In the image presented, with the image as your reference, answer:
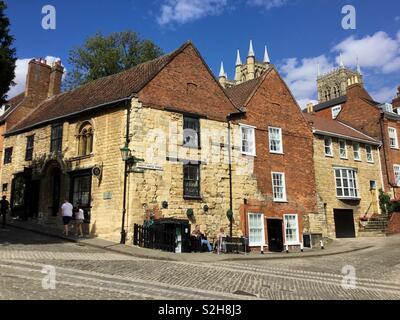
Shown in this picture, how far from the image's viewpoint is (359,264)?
57.6 ft

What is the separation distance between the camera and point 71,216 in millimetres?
19312

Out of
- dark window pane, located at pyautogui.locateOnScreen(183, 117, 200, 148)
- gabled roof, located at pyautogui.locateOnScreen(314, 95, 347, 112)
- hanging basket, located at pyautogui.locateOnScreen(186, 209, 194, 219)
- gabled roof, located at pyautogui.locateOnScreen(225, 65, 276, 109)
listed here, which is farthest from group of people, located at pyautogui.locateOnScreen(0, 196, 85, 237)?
gabled roof, located at pyautogui.locateOnScreen(314, 95, 347, 112)

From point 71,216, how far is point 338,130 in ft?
74.6

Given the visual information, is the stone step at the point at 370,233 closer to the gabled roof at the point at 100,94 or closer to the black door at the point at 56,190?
the gabled roof at the point at 100,94

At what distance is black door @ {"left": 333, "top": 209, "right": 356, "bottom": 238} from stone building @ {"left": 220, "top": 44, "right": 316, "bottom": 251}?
4824mm

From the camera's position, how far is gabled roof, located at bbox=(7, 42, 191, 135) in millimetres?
21594

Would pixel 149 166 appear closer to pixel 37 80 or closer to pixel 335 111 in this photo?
pixel 37 80

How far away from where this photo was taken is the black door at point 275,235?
964 inches

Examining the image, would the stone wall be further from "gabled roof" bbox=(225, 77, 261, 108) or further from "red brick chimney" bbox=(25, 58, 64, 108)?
"red brick chimney" bbox=(25, 58, 64, 108)

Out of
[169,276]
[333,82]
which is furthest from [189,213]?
[333,82]

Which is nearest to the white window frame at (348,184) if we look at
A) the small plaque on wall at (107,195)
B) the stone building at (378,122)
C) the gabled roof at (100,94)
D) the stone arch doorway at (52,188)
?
the stone building at (378,122)
